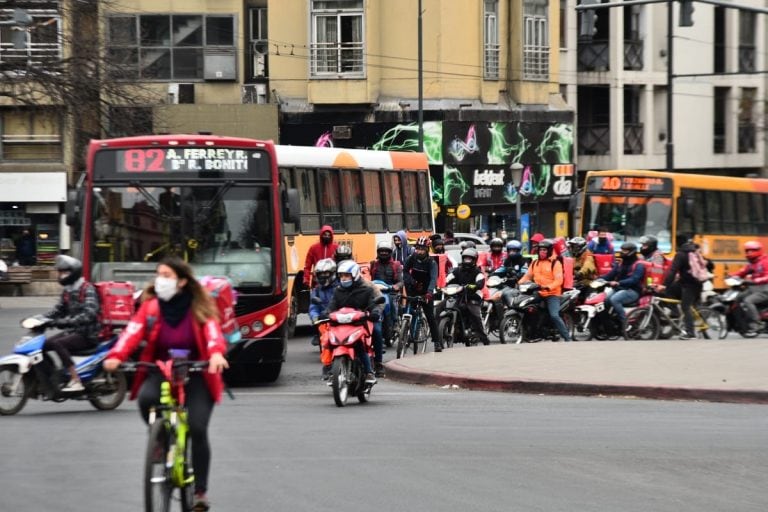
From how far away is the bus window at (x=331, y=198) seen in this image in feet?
86.7

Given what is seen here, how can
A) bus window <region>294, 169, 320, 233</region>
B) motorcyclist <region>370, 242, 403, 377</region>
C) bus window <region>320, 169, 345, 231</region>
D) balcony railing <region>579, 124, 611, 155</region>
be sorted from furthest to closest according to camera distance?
balcony railing <region>579, 124, 611, 155</region> → bus window <region>320, 169, 345, 231</region> → bus window <region>294, 169, 320, 233</region> → motorcyclist <region>370, 242, 403, 377</region>

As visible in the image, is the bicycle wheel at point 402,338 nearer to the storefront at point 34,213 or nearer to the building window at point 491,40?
the storefront at point 34,213

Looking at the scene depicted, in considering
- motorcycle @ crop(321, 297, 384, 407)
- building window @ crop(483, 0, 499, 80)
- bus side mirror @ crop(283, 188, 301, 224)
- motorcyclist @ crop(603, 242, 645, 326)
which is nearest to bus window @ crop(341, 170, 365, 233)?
motorcyclist @ crop(603, 242, 645, 326)

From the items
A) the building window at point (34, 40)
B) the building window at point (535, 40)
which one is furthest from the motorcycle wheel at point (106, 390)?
the building window at point (535, 40)

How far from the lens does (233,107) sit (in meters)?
49.4

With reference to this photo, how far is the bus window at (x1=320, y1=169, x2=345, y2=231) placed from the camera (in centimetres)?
2644

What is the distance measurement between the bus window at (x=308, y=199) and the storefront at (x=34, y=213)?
977 inches

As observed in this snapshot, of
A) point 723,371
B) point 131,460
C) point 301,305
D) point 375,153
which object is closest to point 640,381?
point 723,371

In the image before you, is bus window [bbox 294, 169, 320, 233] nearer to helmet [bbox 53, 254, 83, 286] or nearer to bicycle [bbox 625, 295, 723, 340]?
bicycle [bbox 625, 295, 723, 340]

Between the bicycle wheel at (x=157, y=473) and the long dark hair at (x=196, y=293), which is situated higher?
the long dark hair at (x=196, y=293)

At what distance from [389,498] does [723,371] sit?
9084 millimetres

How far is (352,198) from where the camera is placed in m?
27.5

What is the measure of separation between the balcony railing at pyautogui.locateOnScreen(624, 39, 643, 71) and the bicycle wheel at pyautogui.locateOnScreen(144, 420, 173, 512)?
5309 centimetres

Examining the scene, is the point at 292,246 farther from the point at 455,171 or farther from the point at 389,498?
the point at 455,171
